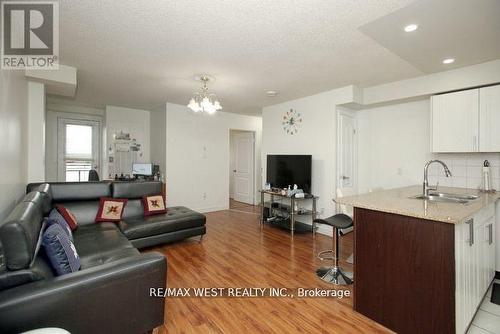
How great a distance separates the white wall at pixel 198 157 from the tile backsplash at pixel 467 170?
4216 millimetres

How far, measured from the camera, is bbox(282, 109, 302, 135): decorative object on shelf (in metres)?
4.72

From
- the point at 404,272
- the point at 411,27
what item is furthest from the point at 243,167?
the point at 404,272

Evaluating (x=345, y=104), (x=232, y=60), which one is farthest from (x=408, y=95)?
(x=232, y=60)

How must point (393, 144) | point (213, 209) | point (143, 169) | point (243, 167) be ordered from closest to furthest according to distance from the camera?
point (393, 144)
point (143, 169)
point (213, 209)
point (243, 167)

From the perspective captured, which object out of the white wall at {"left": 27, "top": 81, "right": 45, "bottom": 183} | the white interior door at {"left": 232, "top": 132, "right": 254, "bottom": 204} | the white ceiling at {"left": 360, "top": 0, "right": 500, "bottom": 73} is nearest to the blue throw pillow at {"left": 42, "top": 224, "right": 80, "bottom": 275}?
the white wall at {"left": 27, "top": 81, "right": 45, "bottom": 183}

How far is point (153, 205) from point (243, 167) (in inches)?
145

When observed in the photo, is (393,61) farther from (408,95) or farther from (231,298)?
(231,298)

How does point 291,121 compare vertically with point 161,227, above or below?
above

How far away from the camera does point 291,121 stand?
484cm

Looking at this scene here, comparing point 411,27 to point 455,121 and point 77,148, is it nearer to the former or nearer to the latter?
point 455,121

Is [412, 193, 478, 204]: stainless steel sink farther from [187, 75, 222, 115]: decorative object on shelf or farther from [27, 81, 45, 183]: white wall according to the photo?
[27, 81, 45, 183]: white wall

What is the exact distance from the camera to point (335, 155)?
4.06m

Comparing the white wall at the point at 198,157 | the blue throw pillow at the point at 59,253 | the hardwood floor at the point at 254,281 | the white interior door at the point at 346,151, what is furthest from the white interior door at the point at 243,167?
the blue throw pillow at the point at 59,253

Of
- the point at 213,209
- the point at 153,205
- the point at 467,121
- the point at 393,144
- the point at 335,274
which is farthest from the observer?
the point at 213,209
